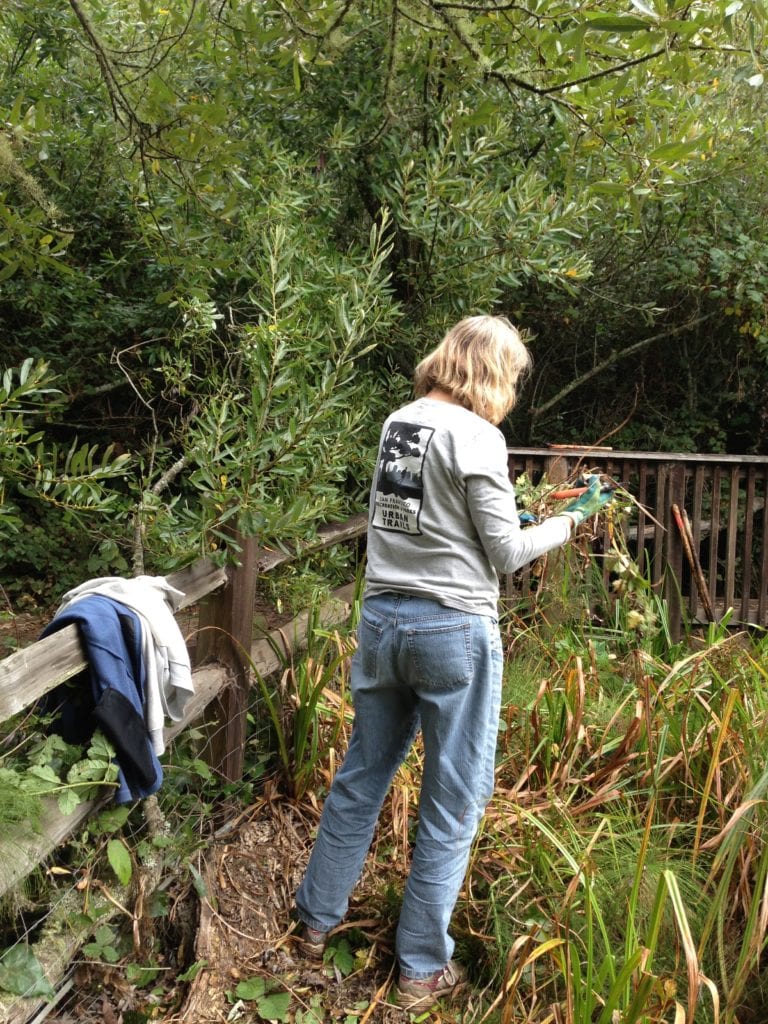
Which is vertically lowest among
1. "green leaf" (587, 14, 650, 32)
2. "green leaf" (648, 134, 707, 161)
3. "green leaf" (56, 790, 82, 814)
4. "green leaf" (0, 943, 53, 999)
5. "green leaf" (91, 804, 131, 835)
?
"green leaf" (0, 943, 53, 999)

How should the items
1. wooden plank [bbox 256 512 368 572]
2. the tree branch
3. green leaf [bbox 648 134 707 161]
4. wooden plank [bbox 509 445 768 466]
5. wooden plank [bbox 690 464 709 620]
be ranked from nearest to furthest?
green leaf [bbox 648 134 707 161] < wooden plank [bbox 256 512 368 572] < wooden plank [bbox 509 445 768 466] < wooden plank [bbox 690 464 709 620] < the tree branch

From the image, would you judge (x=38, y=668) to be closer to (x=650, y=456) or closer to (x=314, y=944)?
(x=314, y=944)

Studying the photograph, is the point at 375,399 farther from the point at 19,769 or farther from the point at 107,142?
the point at 19,769

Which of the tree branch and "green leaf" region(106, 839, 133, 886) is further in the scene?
the tree branch

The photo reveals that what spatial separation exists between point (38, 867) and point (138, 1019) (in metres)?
0.54

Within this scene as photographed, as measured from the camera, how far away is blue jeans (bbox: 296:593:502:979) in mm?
2367

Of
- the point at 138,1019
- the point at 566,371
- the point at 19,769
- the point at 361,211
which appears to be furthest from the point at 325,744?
the point at 566,371

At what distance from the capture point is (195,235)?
367 cm

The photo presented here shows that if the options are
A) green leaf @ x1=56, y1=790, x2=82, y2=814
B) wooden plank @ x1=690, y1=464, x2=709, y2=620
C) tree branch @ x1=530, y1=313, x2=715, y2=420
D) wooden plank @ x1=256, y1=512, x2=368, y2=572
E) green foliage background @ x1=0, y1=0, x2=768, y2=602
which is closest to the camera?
green leaf @ x1=56, y1=790, x2=82, y2=814

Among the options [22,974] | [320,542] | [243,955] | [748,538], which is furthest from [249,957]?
[748,538]

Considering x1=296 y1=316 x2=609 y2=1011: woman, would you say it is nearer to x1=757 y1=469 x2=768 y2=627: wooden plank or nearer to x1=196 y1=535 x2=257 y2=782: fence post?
x1=196 y1=535 x2=257 y2=782: fence post

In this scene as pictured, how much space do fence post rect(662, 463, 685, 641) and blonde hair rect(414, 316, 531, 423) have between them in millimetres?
2900

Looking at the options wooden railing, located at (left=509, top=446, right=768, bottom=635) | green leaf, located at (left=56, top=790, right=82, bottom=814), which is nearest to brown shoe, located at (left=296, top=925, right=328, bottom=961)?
green leaf, located at (left=56, top=790, right=82, bottom=814)

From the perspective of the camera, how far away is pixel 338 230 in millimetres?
4945
